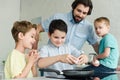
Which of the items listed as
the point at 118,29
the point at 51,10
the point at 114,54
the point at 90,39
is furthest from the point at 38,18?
the point at 114,54

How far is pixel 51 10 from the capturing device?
4.30 metres

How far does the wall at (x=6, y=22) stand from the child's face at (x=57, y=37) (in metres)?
2.66

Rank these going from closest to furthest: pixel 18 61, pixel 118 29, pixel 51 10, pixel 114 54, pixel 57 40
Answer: pixel 18 61 → pixel 57 40 → pixel 114 54 → pixel 118 29 → pixel 51 10

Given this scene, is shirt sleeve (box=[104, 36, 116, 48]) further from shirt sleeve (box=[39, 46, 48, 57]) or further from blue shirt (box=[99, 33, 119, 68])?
shirt sleeve (box=[39, 46, 48, 57])

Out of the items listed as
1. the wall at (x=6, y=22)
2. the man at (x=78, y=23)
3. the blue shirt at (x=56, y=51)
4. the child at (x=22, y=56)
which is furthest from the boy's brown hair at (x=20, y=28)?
the wall at (x=6, y=22)

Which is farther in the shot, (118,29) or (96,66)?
(118,29)

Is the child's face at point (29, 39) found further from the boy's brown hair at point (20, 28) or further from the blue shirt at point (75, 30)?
the blue shirt at point (75, 30)

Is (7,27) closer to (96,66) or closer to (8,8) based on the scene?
(8,8)

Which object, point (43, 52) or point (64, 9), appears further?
point (64, 9)

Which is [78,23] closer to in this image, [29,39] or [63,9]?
[29,39]

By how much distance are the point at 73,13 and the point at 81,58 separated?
89 centimetres

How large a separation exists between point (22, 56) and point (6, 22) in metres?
2.95

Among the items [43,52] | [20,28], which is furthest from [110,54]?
[20,28]

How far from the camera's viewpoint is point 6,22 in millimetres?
4570
